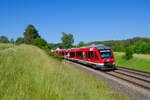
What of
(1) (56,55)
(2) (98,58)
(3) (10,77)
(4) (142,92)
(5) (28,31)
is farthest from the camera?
(5) (28,31)

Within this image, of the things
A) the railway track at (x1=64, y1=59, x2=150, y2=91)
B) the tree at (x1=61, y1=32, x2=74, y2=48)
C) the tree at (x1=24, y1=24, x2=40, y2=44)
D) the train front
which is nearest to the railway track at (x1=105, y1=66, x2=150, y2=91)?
the railway track at (x1=64, y1=59, x2=150, y2=91)

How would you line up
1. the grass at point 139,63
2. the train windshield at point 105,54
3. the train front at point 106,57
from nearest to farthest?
the train front at point 106,57 → the train windshield at point 105,54 → the grass at point 139,63

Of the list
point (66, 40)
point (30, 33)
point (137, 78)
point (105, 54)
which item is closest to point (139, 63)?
point (105, 54)

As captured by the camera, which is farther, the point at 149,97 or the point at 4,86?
the point at 149,97

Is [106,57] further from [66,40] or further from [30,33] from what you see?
[66,40]

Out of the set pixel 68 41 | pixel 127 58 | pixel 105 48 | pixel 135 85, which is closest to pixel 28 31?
pixel 68 41

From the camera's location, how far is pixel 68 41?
91.2 meters

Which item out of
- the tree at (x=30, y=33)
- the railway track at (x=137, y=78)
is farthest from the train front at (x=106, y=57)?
the tree at (x=30, y=33)

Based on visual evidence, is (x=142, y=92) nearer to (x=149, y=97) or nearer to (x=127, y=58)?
(x=149, y=97)

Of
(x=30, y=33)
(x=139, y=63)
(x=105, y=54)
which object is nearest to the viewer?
(x=105, y=54)

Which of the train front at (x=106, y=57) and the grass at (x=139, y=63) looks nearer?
the train front at (x=106, y=57)

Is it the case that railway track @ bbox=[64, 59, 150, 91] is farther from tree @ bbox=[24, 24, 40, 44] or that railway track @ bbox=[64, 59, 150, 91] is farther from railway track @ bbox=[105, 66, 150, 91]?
tree @ bbox=[24, 24, 40, 44]

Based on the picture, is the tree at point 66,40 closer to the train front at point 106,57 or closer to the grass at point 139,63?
the grass at point 139,63

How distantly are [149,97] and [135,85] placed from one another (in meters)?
2.29
